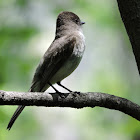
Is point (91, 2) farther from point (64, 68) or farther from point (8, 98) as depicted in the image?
point (8, 98)

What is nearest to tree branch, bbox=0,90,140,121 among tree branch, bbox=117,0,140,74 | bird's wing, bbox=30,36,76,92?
tree branch, bbox=117,0,140,74

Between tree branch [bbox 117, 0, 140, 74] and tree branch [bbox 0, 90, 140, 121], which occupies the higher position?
tree branch [bbox 117, 0, 140, 74]

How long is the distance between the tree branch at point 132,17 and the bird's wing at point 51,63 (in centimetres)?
139

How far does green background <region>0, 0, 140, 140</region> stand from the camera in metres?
5.37

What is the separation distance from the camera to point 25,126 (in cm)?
528

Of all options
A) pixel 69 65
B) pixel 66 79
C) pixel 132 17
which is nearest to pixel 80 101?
pixel 132 17

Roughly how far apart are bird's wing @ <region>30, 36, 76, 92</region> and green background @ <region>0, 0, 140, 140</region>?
707mm

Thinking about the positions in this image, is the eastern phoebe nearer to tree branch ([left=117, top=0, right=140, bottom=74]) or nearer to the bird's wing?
the bird's wing

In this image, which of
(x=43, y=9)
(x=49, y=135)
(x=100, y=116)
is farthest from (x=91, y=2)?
(x=49, y=135)

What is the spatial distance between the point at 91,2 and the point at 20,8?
4.35ft

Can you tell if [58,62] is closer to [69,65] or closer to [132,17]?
[69,65]

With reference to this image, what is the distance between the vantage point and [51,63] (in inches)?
181

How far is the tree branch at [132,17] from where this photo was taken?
334 centimetres

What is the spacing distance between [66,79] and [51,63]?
1.60 meters
